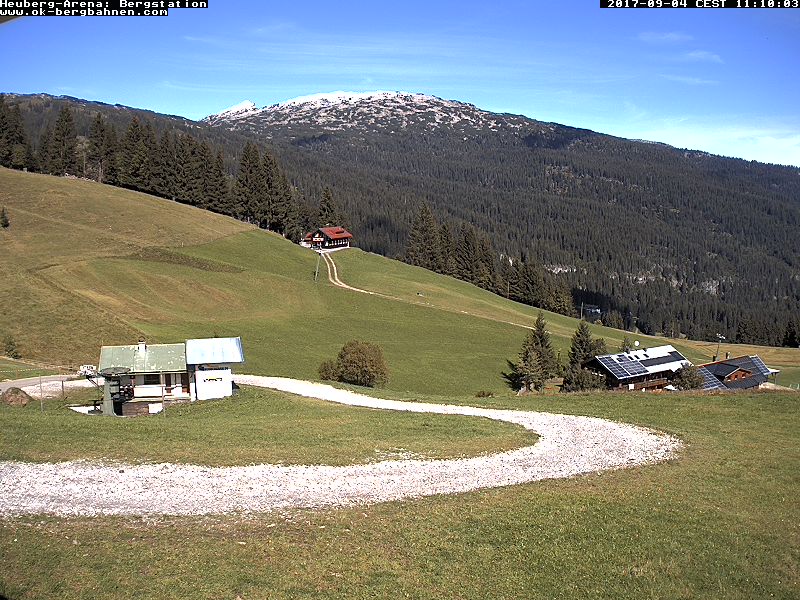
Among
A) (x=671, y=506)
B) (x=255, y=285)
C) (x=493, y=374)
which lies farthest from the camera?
(x=255, y=285)

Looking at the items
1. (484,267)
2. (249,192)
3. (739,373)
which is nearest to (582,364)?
(739,373)

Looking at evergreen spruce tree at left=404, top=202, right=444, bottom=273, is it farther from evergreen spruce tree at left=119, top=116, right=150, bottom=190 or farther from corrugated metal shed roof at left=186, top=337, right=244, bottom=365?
corrugated metal shed roof at left=186, top=337, right=244, bottom=365

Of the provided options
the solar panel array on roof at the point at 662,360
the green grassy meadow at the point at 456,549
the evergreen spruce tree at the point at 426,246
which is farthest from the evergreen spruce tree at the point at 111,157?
the green grassy meadow at the point at 456,549

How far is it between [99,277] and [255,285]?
20.3m

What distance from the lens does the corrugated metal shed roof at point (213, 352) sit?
129 feet

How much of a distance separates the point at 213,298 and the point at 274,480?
211ft

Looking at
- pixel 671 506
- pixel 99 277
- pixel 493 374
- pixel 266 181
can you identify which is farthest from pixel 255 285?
pixel 671 506

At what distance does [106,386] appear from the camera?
116 ft

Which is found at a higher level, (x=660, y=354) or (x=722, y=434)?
(x=722, y=434)

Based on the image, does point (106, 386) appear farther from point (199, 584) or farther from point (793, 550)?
point (793, 550)

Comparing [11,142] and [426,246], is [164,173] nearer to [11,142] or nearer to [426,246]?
[11,142]

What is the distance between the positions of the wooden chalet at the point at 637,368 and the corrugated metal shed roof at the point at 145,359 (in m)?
49.8

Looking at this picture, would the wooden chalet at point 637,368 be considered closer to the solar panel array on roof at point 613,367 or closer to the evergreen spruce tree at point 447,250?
the solar panel array on roof at point 613,367

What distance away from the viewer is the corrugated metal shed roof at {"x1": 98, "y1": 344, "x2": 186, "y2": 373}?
39312 millimetres
